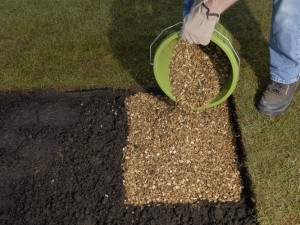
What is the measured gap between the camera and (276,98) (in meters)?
3.59

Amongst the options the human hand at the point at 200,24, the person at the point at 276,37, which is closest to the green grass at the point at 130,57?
the person at the point at 276,37

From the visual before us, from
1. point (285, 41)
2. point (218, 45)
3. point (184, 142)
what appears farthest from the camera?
point (184, 142)

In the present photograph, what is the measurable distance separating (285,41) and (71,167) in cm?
200

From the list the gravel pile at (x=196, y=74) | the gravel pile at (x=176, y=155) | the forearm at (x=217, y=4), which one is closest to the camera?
the forearm at (x=217, y=4)

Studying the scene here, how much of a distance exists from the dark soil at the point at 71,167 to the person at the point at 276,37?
3.28 feet

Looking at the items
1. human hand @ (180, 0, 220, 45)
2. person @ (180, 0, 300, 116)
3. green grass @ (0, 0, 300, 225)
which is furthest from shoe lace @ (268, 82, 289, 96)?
human hand @ (180, 0, 220, 45)

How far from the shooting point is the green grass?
10.5 feet

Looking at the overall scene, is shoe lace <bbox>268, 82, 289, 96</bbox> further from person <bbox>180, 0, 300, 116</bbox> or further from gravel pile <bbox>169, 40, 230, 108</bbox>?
gravel pile <bbox>169, 40, 230, 108</bbox>

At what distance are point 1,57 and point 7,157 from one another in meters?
1.55

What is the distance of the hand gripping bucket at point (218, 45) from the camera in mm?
3170

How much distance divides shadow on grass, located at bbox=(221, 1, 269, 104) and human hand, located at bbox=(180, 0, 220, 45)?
114 cm

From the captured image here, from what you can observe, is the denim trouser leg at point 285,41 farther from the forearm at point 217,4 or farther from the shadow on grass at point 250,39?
the forearm at point 217,4

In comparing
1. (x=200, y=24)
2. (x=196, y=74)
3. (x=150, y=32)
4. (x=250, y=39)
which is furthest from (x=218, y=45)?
(x=150, y=32)

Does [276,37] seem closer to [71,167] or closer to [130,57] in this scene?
[130,57]
